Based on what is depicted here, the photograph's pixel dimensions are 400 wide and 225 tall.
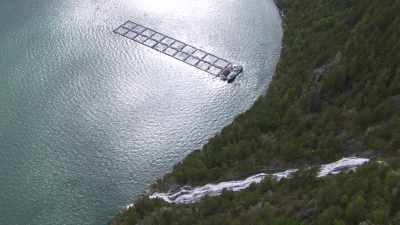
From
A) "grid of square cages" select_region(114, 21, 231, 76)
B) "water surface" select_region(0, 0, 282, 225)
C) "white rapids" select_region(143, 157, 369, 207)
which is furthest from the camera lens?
"grid of square cages" select_region(114, 21, 231, 76)

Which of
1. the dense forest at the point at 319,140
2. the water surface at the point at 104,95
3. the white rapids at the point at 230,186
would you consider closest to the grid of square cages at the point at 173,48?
the water surface at the point at 104,95

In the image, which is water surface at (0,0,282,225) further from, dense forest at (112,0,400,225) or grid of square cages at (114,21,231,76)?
dense forest at (112,0,400,225)

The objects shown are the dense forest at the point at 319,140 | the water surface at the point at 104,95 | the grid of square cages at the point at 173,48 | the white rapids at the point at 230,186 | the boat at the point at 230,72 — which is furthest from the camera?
the grid of square cages at the point at 173,48

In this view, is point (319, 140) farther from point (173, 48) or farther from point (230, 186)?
point (173, 48)

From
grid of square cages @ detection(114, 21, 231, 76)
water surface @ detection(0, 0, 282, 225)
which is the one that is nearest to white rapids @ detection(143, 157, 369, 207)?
water surface @ detection(0, 0, 282, 225)

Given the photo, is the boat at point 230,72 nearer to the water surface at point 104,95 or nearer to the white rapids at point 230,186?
the water surface at point 104,95

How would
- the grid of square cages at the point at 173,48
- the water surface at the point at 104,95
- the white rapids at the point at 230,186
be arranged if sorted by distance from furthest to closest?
1. the grid of square cages at the point at 173,48
2. the water surface at the point at 104,95
3. the white rapids at the point at 230,186
